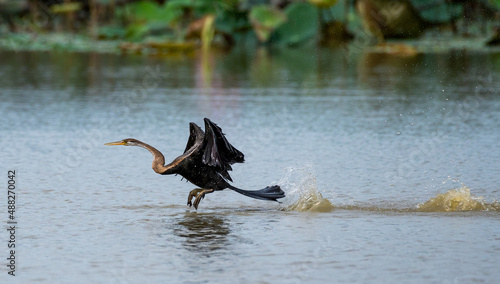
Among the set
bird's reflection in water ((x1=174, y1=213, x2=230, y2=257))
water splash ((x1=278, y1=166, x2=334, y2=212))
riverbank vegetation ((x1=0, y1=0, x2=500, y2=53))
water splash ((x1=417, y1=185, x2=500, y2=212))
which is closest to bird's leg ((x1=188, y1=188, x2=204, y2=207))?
bird's reflection in water ((x1=174, y1=213, x2=230, y2=257))

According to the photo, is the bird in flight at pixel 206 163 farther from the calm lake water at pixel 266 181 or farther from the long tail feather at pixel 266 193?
the calm lake water at pixel 266 181

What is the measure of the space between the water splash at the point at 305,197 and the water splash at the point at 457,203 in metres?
0.66

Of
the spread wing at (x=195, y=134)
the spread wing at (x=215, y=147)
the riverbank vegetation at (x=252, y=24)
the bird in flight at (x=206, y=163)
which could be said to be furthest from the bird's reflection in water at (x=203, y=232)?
the riverbank vegetation at (x=252, y=24)

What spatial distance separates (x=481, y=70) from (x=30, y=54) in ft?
33.2

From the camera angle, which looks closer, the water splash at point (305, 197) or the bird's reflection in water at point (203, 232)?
the bird's reflection in water at point (203, 232)

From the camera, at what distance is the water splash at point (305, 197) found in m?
7.16

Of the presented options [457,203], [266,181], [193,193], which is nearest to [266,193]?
[193,193]

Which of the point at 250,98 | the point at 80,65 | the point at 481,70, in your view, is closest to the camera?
the point at 250,98

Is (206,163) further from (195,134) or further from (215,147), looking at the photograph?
(195,134)

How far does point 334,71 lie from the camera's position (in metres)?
17.6

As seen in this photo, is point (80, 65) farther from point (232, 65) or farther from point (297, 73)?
point (297, 73)

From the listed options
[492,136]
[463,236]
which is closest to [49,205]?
[463,236]

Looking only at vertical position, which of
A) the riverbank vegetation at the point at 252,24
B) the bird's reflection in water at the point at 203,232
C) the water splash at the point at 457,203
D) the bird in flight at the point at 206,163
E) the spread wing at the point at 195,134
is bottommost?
the bird's reflection in water at the point at 203,232

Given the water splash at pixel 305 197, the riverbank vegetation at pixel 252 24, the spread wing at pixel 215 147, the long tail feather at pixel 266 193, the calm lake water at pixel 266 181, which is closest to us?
the calm lake water at pixel 266 181
